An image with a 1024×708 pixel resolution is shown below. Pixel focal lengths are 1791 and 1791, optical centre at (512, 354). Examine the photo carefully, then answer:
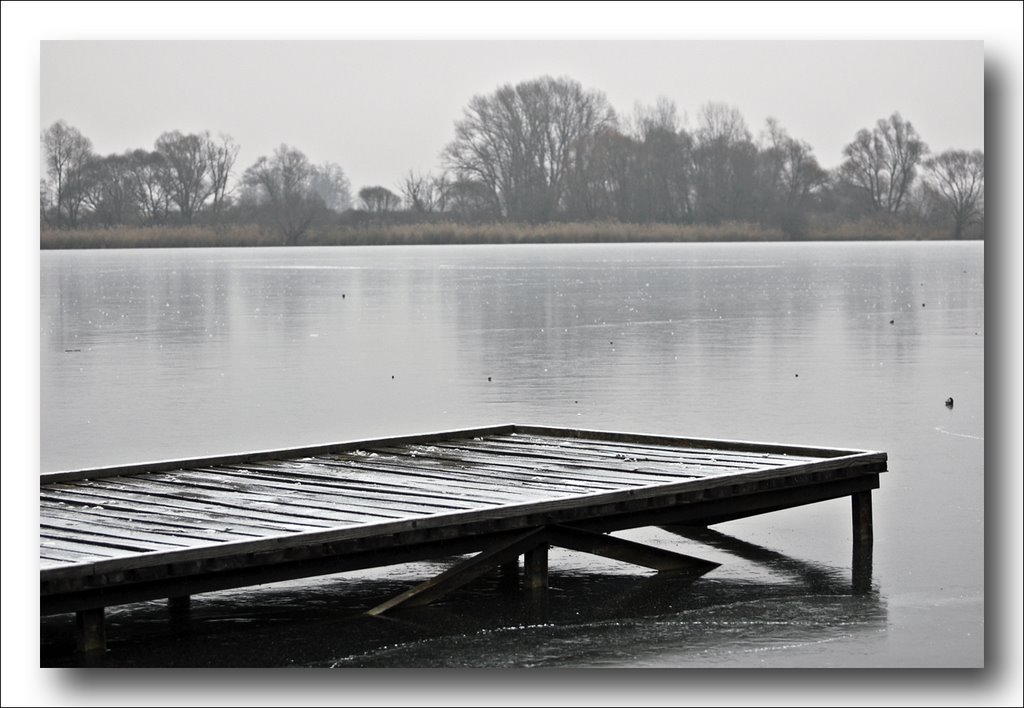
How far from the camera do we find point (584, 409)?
14359 mm

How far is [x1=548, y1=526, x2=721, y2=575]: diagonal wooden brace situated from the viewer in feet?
25.7

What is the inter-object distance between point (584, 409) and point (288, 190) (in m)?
3.09

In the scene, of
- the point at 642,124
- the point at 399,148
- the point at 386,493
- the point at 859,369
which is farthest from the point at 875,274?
the point at 386,493

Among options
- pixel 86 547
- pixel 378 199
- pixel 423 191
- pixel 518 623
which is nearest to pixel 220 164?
pixel 378 199

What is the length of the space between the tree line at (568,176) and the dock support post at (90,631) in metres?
2.97

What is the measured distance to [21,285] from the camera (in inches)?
268

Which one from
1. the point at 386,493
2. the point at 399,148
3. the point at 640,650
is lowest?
the point at 640,650

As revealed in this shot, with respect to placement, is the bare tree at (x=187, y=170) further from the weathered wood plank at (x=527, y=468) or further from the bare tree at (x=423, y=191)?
the weathered wood plank at (x=527, y=468)

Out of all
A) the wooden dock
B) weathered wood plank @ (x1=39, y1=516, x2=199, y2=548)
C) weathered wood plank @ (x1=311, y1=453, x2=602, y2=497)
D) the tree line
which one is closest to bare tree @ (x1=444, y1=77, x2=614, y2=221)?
the tree line

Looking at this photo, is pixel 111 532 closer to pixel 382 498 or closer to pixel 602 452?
pixel 382 498

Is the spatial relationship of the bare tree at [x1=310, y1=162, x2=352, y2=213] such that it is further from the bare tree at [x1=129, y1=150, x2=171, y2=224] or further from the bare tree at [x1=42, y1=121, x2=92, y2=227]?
the bare tree at [x1=42, y1=121, x2=92, y2=227]

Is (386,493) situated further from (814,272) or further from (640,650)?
(814,272)

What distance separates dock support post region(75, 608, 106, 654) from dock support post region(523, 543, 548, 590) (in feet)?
6.45

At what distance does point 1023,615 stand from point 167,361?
523 inches
